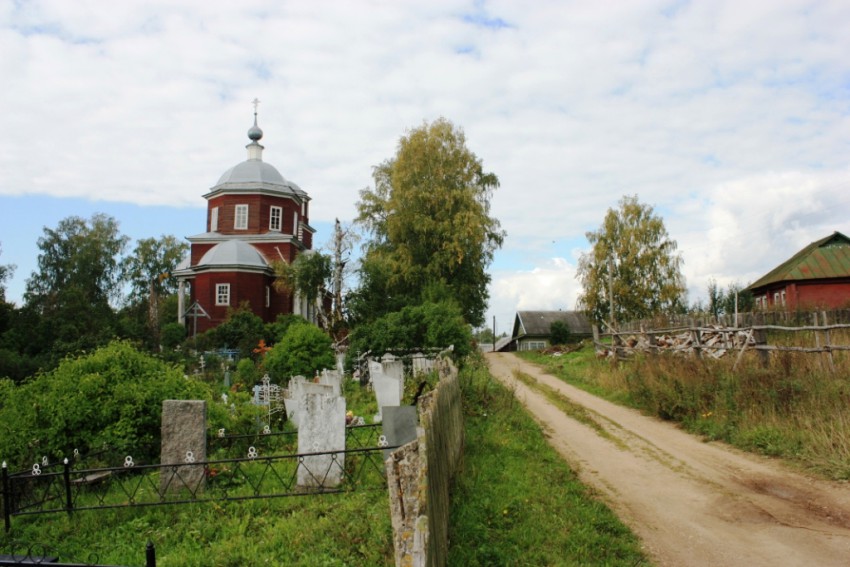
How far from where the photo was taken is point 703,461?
934cm

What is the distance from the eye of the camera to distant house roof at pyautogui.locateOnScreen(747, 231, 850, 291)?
117 ft

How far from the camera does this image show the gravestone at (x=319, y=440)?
8.11m

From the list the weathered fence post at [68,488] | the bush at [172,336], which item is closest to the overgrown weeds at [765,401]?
the weathered fence post at [68,488]

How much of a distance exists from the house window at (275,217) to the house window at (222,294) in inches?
211

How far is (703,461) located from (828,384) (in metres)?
2.74

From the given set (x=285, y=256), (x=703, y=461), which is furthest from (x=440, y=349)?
(x=285, y=256)

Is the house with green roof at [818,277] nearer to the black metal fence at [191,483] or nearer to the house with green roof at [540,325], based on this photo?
the house with green roof at [540,325]

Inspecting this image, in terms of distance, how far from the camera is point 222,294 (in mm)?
36531

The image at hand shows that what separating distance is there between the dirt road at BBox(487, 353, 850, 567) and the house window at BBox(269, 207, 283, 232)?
103 feet

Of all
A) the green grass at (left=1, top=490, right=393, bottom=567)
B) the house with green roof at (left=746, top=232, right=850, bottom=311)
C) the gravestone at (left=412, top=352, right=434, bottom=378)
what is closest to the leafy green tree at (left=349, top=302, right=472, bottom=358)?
the gravestone at (left=412, top=352, right=434, bottom=378)

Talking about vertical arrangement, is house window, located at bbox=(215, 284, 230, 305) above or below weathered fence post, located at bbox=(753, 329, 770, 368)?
above

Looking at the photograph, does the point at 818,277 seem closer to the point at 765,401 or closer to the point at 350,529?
the point at 765,401

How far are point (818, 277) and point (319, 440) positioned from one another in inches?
1427

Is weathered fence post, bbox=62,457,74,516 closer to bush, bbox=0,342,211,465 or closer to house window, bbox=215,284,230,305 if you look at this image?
bush, bbox=0,342,211,465
